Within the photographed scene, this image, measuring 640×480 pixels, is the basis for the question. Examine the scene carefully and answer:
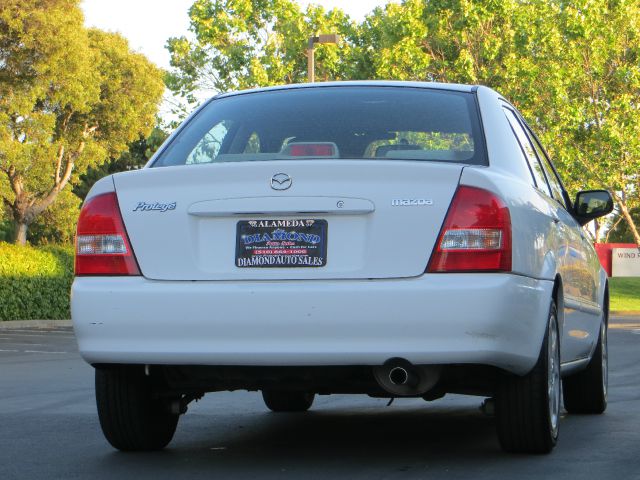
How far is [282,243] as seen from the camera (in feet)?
18.3

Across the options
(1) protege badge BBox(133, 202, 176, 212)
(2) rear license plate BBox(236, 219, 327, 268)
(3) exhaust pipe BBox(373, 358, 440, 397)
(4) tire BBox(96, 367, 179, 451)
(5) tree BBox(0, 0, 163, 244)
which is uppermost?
Answer: (5) tree BBox(0, 0, 163, 244)

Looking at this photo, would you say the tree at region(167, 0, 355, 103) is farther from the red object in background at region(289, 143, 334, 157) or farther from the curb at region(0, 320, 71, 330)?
the red object in background at region(289, 143, 334, 157)

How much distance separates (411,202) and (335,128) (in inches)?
42.0

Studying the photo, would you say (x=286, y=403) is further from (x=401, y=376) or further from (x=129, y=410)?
(x=401, y=376)

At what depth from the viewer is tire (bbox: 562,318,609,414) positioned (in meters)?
8.54

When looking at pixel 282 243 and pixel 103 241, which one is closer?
pixel 282 243

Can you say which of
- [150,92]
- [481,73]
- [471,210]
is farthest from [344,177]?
[150,92]

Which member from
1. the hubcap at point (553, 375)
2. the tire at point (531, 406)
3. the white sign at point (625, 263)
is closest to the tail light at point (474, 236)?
the tire at point (531, 406)

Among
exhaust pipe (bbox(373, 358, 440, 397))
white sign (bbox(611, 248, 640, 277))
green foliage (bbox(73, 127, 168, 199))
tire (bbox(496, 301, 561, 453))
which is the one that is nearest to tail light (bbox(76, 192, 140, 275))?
exhaust pipe (bbox(373, 358, 440, 397))

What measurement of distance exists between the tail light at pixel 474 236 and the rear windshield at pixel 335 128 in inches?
18.0

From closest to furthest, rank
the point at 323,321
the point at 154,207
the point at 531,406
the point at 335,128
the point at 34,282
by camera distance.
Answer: the point at 323,321
the point at 154,207
the point at 531,406
the point at 335,128
the point at 34,282

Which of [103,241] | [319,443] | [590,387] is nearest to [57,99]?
[590,387]

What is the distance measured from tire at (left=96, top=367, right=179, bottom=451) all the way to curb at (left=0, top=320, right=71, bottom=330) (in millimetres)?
22450

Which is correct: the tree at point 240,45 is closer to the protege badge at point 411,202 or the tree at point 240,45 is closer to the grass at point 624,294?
the grass at point 624,294
